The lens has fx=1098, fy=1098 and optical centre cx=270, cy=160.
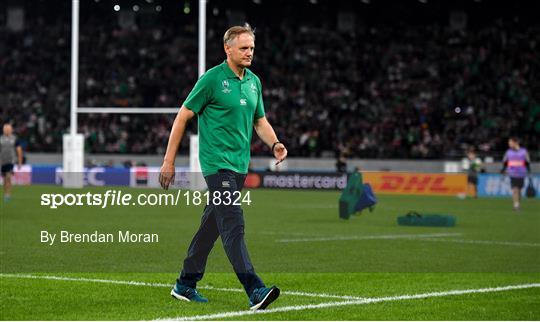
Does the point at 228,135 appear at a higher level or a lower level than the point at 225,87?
lower

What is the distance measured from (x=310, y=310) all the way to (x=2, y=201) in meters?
20.5

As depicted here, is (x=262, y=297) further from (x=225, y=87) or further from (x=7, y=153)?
(x=7, y=153)

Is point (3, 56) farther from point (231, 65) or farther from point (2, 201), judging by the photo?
point (231, 65)

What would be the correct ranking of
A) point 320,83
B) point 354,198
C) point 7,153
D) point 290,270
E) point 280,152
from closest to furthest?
point 280,152, point 290,270, point 354,198, point 7,153, point 320,83

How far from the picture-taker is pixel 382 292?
34.9 feet

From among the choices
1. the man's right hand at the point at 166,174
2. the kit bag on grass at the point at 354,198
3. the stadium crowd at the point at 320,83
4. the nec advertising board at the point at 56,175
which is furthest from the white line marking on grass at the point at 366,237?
the stadium crowd at the point at 320,83

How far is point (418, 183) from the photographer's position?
38.9m

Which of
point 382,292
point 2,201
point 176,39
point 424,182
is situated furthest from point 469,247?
point 176,39

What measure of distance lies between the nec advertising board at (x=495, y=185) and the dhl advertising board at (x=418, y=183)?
1.27 meters

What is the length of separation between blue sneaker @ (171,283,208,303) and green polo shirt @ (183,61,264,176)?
1.12 metres

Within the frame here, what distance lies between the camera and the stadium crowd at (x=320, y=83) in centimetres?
4475

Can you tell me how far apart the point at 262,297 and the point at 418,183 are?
30.5 meters

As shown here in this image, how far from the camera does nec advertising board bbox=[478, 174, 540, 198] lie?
38537 mm

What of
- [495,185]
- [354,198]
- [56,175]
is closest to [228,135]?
[354,198]
